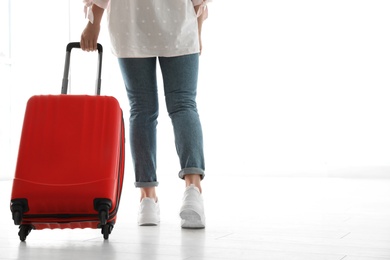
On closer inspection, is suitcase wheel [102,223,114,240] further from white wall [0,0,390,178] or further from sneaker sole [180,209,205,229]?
white wall [0,0,390,178]

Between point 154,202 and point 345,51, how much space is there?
10.5ft

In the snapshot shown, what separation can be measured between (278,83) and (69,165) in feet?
11.6

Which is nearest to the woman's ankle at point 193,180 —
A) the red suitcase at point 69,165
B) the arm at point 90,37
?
the red suitcase at point 69,165

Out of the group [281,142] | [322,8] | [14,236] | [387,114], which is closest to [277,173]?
[281,142]

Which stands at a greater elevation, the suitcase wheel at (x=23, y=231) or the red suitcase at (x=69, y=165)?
the red suitcase at (x=69, y=165)

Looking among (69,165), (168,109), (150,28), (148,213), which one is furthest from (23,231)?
(150,28)

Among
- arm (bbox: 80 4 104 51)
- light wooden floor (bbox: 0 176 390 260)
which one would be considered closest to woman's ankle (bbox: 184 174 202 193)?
light wooden floor (bbox: 0 176 390 260)

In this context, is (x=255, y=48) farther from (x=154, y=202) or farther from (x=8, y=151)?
(x=154, y=202)

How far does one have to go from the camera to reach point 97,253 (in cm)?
146

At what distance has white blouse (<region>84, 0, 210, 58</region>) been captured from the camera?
1943 millimetres

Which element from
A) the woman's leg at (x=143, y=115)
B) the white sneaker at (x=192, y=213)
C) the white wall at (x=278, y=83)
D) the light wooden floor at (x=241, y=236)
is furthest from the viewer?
the white wall at (x=278, y=83)

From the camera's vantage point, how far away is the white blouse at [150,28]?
194 cm

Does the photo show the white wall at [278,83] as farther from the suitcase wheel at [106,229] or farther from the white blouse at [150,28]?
the suitcase wheel at [106,229]

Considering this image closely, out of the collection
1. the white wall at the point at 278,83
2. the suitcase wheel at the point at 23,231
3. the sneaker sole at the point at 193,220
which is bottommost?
the suitcase wheel at the point at 23,231
